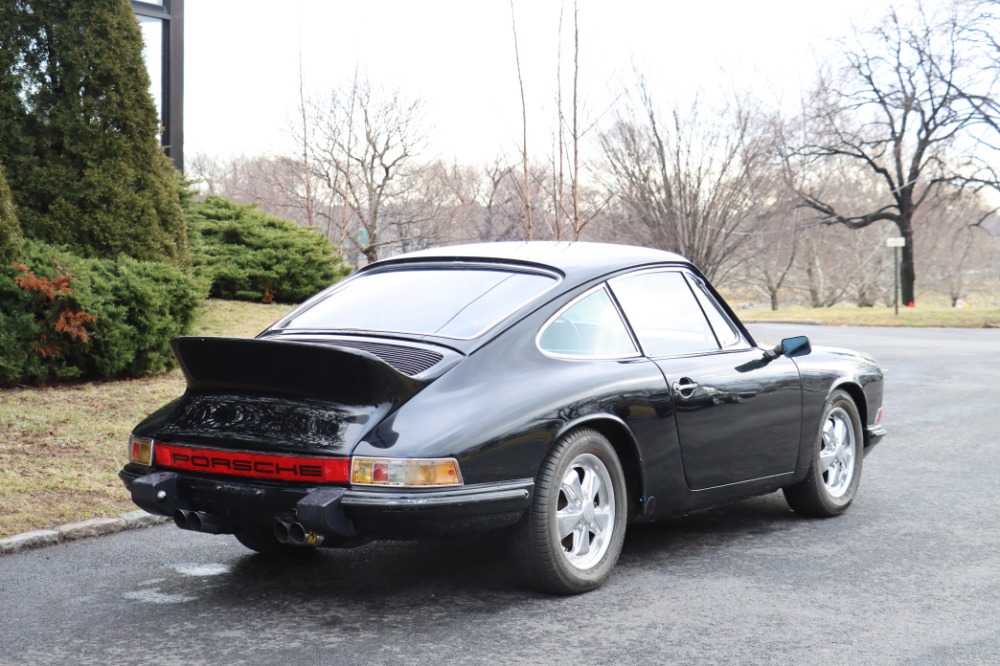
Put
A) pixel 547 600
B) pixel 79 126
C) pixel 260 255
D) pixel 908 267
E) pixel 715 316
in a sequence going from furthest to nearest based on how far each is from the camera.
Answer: pixel 908 267
pixel 260 255
pixel 79 126
pixel 715 316
pixel 547 600

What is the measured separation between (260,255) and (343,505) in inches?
539

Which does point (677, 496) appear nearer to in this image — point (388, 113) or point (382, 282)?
point (382, 282)

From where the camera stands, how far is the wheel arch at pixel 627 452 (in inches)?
187

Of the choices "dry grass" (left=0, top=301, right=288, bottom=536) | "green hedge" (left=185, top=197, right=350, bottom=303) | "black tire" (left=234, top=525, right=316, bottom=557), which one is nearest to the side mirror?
"black tire" (left=234, top=525, right=316, bottom=557)

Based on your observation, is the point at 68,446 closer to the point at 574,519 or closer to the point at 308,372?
the point at 308,372

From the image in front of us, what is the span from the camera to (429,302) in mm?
4992

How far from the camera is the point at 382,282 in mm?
5398

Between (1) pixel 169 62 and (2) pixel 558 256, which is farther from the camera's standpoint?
(1) pixel 169 62

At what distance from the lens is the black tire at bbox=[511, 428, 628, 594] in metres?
4.40

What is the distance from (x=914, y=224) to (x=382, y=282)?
165 ft

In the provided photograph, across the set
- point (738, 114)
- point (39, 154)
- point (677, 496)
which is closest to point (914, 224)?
point (738, 114)

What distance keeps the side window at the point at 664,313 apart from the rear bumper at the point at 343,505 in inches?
49.9

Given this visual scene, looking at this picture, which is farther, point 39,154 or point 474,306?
point 39,154

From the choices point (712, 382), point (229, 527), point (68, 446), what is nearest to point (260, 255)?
point (68, 446)
